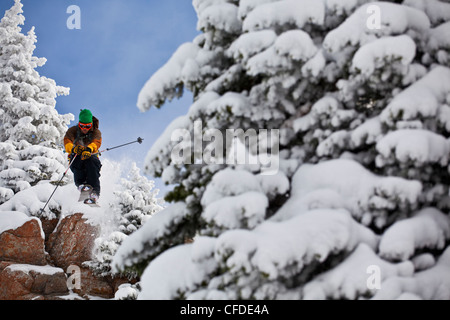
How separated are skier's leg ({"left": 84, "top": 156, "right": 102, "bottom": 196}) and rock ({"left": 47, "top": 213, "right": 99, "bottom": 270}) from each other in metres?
5.24

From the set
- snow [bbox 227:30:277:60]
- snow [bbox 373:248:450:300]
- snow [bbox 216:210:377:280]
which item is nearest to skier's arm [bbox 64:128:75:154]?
snow [bbox 227:30:277:60]

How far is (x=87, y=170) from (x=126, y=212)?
595 centimetres

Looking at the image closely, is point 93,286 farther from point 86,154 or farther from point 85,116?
point 85,116

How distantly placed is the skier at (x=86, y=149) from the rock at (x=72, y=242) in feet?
16.8

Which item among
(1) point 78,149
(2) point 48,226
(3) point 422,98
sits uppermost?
(1) point 78,149

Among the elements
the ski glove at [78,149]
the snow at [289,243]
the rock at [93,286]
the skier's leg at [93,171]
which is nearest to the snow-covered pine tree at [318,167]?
the snow at [289,243]

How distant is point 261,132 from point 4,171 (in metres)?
15.9

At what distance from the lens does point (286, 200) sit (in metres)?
4.15

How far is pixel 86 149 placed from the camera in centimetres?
970

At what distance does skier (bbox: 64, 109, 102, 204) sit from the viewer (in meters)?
9.60

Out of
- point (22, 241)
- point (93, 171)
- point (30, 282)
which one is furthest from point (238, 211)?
point (22, 241)

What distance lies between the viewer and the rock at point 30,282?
1340cm

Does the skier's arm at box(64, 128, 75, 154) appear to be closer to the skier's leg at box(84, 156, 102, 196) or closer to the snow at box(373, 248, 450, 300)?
the skier's leg at box(84, 156, 102, 196)
